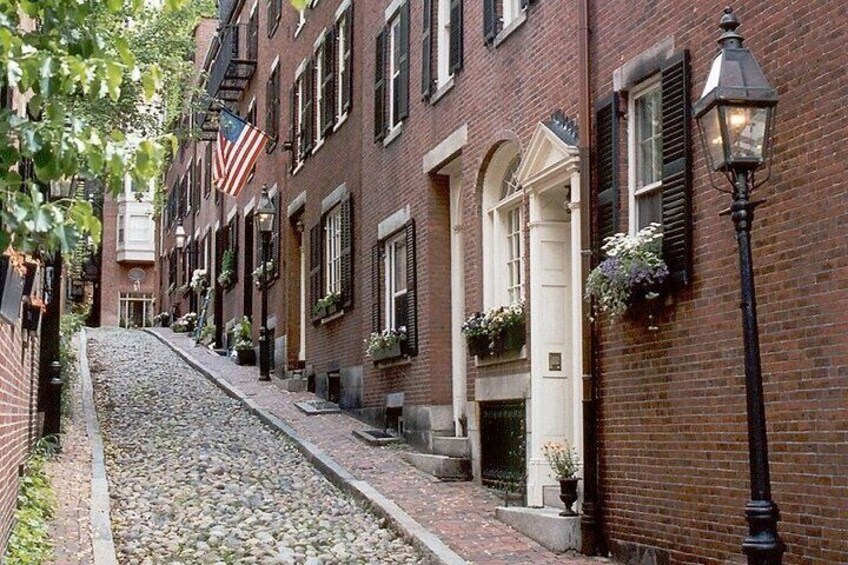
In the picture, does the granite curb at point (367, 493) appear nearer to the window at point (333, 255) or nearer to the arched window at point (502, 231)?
the window at point (333, 255)

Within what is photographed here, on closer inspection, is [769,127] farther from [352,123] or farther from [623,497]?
[352,123]

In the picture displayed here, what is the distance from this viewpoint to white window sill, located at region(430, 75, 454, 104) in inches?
616

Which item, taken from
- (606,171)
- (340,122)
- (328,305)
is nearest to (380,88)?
(340,122)

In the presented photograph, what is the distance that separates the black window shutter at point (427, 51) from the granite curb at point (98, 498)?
19.7ft

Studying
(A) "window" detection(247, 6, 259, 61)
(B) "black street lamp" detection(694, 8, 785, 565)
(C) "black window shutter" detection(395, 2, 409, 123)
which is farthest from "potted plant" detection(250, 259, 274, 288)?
(B) "black street lamp" detection(694, 8, 785, 565)

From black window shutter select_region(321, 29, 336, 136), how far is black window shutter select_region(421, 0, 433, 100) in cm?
560

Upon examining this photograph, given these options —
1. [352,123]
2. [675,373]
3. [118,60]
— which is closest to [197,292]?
[352,123]

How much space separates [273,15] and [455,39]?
1437cm

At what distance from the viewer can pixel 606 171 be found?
11078mm

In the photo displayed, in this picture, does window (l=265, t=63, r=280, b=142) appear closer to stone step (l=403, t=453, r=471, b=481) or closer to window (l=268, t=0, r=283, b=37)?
window (l=268, t=0, r=283, b=37)

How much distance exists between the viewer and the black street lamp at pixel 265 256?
2470cm

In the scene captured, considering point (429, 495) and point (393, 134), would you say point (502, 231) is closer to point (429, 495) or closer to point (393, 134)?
point (429, 495)

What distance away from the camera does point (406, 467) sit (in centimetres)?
1530

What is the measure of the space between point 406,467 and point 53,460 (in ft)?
13.2
